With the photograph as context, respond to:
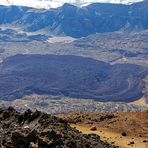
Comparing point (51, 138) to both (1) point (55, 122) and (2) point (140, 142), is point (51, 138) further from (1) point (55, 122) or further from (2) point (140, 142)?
(2) point (140, 142)

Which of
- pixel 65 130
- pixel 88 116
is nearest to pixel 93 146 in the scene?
pixel 65 130

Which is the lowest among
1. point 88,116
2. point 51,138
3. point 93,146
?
point 88,116

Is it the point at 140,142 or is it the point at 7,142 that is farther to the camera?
the point at 140,142

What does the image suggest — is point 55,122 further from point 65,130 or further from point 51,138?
point 51,138

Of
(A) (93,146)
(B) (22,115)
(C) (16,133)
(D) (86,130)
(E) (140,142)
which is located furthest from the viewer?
(D) (86,130)

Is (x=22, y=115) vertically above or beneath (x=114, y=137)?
above

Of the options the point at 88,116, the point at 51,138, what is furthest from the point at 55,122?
the point at 88,116

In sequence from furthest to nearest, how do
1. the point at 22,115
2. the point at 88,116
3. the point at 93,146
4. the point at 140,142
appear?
the point at 88,116 → the point at 140,142 → the point at 22,115 → the point at 93,146
